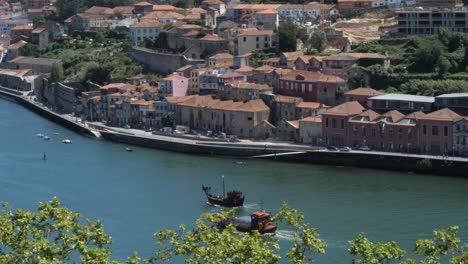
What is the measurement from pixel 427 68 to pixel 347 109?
455 cm

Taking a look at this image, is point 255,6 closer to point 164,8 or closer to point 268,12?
point 268,12

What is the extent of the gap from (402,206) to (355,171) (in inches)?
211

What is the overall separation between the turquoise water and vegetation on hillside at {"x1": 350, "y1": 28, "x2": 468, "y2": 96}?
5.16 m

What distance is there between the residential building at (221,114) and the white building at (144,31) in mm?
12535

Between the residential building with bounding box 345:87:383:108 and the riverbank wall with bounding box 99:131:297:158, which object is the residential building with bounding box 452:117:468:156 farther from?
the riverbank wall with bounding box 99:131:297:158

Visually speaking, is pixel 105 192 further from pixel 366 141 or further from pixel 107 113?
pixel 107 113

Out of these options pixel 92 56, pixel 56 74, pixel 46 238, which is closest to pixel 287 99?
pixel 56 74

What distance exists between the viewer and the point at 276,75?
36.8m

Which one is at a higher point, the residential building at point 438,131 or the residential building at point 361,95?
the residential building at point 361,95

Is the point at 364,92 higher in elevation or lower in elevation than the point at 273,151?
higher

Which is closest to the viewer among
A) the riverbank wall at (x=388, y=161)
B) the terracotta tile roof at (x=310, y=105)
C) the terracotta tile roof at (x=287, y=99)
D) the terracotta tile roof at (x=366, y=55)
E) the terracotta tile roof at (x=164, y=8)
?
the riverbank wall at (x=388, y=161)

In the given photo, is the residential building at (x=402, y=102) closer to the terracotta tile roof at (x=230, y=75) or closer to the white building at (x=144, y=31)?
the terracotta tile roof at (x=230, y=75)

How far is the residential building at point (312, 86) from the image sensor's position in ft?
115

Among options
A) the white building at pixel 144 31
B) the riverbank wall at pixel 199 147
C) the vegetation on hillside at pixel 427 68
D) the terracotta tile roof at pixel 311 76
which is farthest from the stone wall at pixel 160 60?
the vegetation on hillside at pixel 427 68
